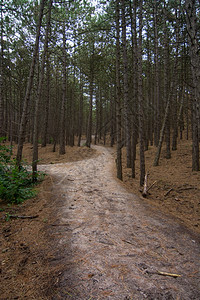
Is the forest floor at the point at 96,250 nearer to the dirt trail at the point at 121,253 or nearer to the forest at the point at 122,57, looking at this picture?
the dirt trail at the point at 121,253

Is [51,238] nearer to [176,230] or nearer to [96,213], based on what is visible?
[96,213]

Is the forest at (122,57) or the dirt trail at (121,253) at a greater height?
the forest at (122,57)

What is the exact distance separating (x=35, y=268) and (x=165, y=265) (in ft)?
6.30

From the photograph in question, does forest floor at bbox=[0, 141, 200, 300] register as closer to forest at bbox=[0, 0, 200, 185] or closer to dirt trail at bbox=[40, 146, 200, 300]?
dirt trail at bbox=[40, 146, 200, 300]

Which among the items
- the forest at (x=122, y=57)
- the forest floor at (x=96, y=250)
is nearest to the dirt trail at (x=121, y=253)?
the forest floor at (x=96, y=250)

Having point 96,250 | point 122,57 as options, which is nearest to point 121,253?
point 96,250

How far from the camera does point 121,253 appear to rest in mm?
2643

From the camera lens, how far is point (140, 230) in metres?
3.54

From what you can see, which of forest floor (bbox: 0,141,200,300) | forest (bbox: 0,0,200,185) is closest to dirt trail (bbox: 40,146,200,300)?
forest floor (bbox: 0,141,200,300)

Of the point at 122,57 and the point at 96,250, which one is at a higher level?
the point at 122,57

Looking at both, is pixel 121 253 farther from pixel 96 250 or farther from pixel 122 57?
pixel 122 57

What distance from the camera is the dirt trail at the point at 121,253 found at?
1.94 m

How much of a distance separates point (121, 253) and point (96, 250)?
16.1 inches

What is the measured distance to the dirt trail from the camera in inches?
76.2
